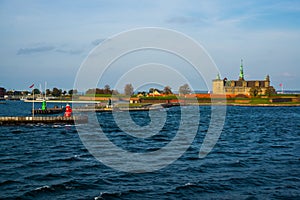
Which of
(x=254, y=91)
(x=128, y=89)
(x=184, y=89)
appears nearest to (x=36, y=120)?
(x=128, y=89)

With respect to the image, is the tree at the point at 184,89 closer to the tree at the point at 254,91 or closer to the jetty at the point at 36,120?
the tree at the point at 254,91

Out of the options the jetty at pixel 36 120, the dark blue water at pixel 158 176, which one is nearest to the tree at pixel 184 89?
the jetty at pixel 36 120

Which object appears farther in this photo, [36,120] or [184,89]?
[184,89]

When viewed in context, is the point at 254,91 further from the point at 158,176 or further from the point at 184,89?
the point at 158,176

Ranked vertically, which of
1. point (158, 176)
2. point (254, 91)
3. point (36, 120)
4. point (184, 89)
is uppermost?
point (184, 89)

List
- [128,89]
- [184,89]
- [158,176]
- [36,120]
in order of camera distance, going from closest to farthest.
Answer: [158,176]
[36,120]
[128,89]
[184,89]

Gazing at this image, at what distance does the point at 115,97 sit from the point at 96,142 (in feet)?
471

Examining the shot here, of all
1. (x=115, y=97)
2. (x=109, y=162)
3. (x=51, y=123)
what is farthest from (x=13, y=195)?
(x=115, y=97)

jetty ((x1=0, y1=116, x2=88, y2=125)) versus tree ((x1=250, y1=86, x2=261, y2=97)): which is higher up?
tree ((x1=250, y1=86, x2=261, y2=97))

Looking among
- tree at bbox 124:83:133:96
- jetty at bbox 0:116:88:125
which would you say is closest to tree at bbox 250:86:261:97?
tree at bbox 124:83:133:96

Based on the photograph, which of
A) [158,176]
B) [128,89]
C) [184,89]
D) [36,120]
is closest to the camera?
[158,176]

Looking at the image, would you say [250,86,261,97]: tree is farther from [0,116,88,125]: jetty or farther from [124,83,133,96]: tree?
[0,116,88,125]: jetty

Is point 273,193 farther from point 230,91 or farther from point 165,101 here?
point 230,91

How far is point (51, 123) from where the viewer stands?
59.5 metres
